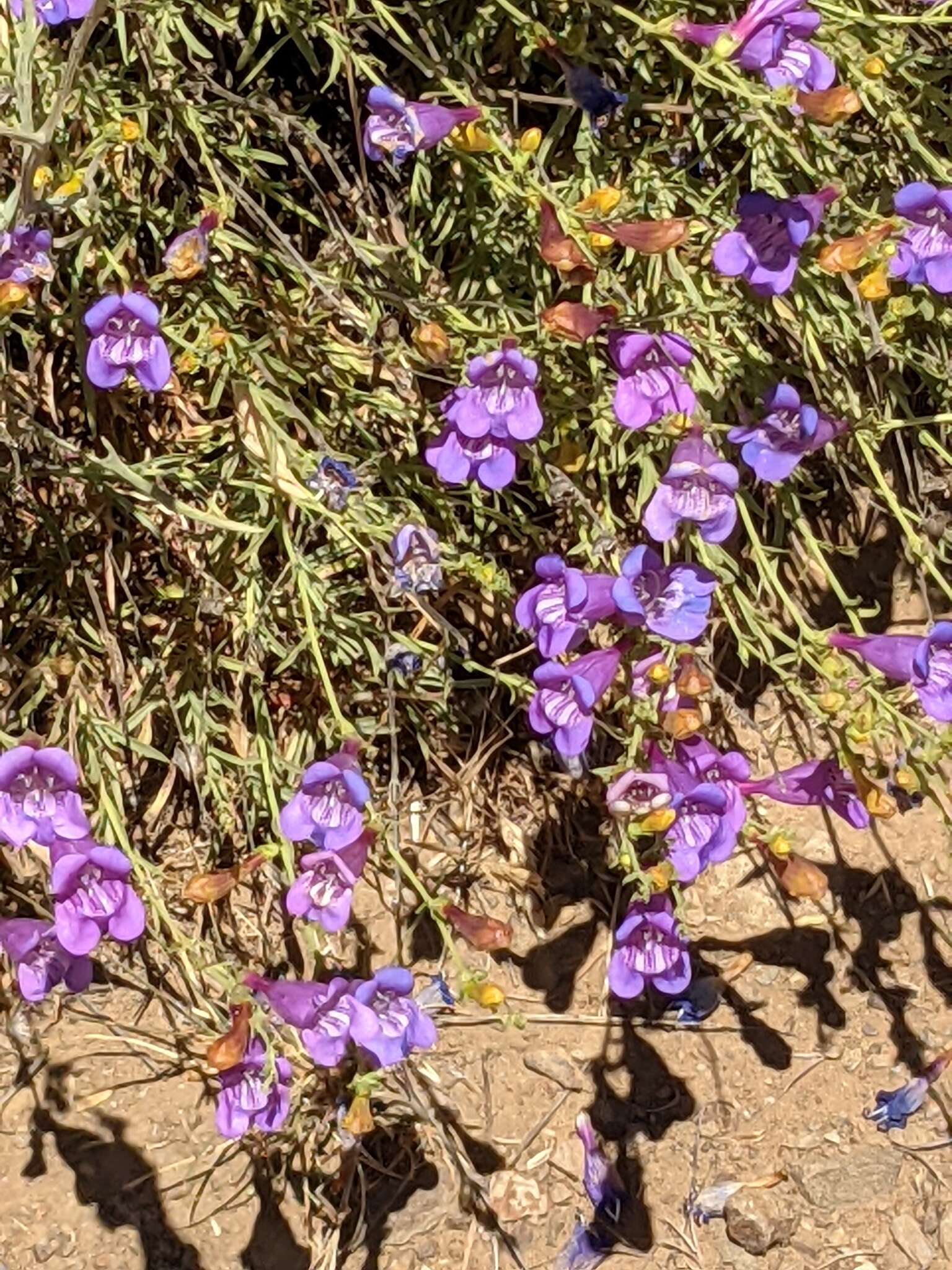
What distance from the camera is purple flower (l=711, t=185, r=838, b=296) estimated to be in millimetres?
2459

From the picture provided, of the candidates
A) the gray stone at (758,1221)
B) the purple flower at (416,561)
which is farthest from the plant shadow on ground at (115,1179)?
the purple flower at (416,561)

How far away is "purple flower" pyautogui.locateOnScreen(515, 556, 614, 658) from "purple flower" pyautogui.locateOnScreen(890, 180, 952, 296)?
76 cm

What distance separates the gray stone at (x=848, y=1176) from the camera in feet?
10.3

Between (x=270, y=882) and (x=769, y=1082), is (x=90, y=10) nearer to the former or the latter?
(x=270, y=882)

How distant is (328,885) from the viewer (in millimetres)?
2555

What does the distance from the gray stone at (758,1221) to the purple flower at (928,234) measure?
6.35 ft

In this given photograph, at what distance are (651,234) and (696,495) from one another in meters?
0.45

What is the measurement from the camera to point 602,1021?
3.26 m

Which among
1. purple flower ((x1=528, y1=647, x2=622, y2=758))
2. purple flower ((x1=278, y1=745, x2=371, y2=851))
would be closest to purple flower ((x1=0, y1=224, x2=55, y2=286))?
purple flower ((x1=278, y1=745, x2=371, y2=851))

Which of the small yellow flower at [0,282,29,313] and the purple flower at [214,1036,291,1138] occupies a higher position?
the small yellow flower at [0,282,29,313]

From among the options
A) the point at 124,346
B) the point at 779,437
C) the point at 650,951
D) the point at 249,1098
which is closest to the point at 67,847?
the point at 249,1098

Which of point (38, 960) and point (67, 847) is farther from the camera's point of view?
point (38, 960)

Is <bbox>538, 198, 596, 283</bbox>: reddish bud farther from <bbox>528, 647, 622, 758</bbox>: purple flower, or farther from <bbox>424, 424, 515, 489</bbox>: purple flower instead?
<bbox>528, 647, 622, 758</bbox>: purple flower

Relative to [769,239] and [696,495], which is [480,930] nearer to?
[696,495]
